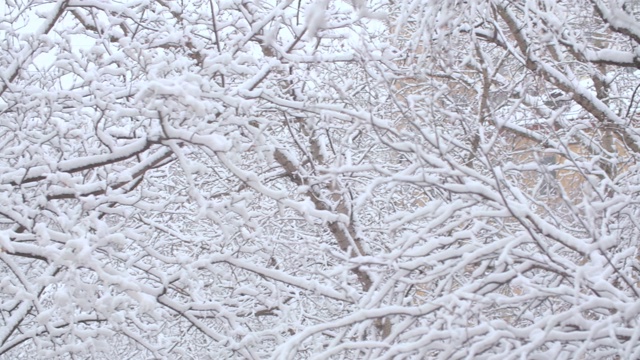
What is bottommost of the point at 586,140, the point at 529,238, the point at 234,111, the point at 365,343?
the point at 365,343

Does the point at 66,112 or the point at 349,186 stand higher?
the point at 66,112

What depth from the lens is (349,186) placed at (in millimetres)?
6621

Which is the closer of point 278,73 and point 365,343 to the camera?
point 365,343

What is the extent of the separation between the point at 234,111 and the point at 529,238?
216cm

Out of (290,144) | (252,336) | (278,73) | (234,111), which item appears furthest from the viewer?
(290,144)

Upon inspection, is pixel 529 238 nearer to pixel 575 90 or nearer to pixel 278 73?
pixel 575 90

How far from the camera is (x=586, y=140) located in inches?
223

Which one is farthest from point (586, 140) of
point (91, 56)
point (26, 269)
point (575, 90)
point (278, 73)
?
point (26, 269)

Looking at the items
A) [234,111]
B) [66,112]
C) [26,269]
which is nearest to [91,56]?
[66,112]

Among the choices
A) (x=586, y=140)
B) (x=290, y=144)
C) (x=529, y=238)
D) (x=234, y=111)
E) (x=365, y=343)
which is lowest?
(x=365, y=343)

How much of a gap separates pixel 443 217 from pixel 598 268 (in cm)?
68

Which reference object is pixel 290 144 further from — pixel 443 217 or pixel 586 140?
pixel 443 217

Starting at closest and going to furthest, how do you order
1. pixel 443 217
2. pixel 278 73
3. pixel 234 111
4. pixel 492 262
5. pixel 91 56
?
pixel 443 217 → pixel 492 262 → pixel 234 111 → pixel 91 56 → pixel 278 73

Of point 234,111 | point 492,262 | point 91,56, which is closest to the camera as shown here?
point 492,262
